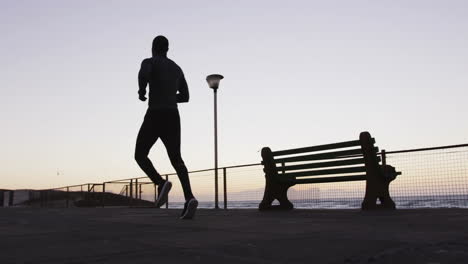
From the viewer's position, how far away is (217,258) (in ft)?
6.87

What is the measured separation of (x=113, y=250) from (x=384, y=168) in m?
6.45

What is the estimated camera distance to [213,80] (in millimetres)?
15242

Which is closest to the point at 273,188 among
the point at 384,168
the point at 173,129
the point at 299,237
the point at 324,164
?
the point at 324,164

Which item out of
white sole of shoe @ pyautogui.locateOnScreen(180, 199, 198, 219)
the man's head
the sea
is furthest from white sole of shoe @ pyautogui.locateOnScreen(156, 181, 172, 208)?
the sea


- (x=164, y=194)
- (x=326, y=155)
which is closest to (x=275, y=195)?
(x=326, y=155)

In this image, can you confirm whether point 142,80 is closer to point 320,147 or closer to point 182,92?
point 182,92

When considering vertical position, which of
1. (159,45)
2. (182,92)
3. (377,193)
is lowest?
(377,193)

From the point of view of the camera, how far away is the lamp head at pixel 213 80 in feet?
50.0

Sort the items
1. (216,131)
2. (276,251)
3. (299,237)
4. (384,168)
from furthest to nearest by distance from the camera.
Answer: (216,131) → (384,168) → (299,237) → (276,251)

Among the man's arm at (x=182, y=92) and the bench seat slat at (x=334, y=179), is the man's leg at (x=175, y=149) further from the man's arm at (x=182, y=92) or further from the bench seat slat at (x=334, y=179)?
the bench seat slat at (x=334, y=179)

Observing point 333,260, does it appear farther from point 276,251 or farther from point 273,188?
point 273,188

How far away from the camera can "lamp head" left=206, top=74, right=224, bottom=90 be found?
50.0ft

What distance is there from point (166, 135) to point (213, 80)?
10.1 m

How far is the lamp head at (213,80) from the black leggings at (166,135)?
9.98 metres
